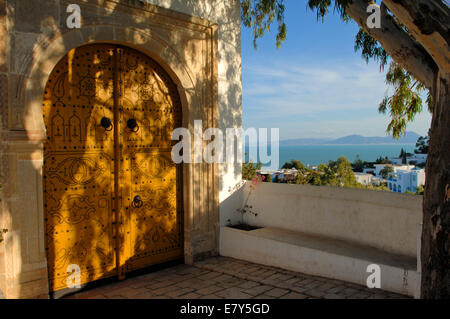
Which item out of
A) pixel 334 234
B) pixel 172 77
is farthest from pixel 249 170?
pixel 172 77

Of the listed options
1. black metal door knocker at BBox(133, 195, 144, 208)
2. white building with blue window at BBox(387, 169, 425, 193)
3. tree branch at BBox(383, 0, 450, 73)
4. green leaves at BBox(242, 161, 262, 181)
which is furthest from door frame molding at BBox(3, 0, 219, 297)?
white building with blue window at BBox(387, 169, 425, 193)

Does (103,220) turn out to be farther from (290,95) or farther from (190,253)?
(290,95)

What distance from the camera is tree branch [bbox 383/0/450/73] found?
2.59 m

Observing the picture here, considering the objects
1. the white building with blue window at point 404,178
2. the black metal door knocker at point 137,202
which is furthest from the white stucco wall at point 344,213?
Answer: the white building with blue window at point 404,178

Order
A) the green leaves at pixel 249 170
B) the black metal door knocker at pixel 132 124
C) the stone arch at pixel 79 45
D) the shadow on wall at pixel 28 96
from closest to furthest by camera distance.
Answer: the shadow on wall at pixel 28 96 < the stone arch at pixel 79 45 < the black metal door knocker at pixel 132 124 < the green leaves at pixel 249 170

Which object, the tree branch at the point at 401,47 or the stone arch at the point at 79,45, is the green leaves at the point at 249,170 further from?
the tree branch at the point at 401,47

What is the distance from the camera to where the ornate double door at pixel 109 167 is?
4383mm

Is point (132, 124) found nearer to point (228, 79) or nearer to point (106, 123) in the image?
point (106, 123)

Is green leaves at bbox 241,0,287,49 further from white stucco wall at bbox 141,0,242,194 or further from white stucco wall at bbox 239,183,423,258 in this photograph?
white stucco wall at bbox 239,183,423,258

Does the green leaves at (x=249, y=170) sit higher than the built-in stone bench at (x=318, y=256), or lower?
higher

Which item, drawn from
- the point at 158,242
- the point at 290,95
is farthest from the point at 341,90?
the point at 158,242

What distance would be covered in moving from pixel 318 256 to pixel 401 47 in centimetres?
288

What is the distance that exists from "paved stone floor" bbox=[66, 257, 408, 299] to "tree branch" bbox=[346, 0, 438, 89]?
2.52m

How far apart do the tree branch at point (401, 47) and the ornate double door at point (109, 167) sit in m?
3.00
